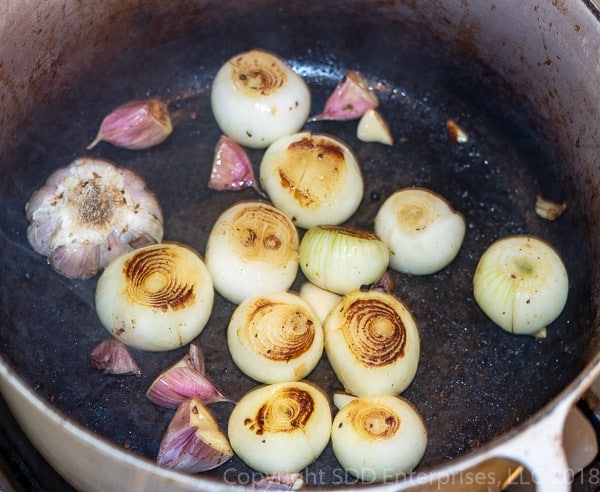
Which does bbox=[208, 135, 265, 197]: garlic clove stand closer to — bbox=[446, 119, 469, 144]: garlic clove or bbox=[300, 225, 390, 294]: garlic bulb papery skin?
bbox=[300, 225, 390, 294]: garlic bulb papery skin

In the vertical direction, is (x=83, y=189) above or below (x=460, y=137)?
below

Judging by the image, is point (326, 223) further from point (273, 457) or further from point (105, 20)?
point (105, 20)

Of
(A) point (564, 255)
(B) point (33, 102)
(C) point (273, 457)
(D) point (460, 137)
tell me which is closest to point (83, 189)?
(B) point (33, 102)

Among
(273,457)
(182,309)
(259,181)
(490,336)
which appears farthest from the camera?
(259,181)

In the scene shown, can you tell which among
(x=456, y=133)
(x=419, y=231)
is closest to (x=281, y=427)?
(x=419, y=231)

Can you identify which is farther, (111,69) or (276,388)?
(111,69)

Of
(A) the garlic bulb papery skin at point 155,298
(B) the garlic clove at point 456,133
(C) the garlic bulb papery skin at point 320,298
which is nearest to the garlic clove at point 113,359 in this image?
(A) the garlic bulb papery skin at point 155,298

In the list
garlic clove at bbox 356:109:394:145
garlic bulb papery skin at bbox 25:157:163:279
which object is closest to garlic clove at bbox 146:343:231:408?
garlic bulb papery skin at bbox 25:157:163:279
